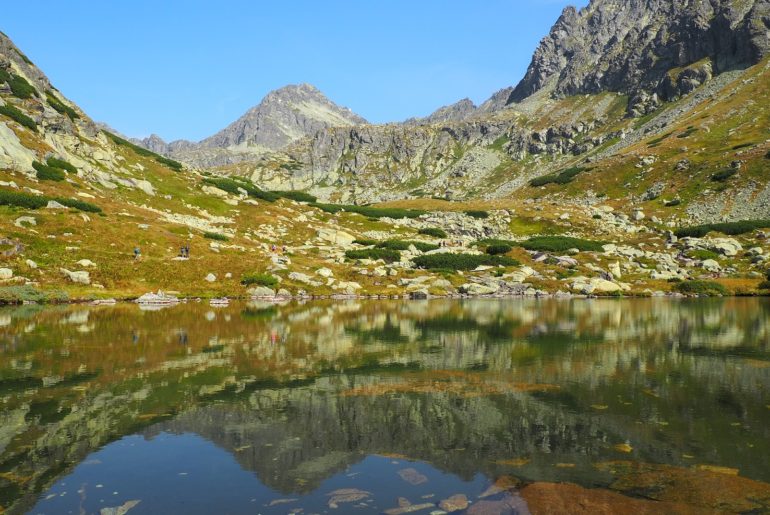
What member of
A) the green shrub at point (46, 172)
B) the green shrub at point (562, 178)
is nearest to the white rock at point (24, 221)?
the green shrub at point (46, 172)

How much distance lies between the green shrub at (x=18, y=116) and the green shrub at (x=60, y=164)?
6649 millimetres

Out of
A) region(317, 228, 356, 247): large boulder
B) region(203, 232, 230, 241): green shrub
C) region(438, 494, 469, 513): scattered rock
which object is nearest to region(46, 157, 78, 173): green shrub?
region(203, 232, 230, 241): green shrub

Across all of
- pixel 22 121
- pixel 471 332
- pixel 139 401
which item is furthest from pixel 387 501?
pixel 22 121

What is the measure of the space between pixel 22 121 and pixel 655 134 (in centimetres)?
16054

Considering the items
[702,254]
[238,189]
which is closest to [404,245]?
[238,189]

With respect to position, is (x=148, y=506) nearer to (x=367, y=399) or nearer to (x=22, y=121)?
(x=367, y=399)

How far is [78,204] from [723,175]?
114 m

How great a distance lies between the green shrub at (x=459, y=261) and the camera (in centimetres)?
6750

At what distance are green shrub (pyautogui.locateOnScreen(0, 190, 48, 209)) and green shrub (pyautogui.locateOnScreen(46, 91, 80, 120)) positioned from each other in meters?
33.4

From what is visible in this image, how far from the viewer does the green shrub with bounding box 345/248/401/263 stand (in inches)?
2643

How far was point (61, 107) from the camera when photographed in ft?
274

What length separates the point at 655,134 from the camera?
158875mm

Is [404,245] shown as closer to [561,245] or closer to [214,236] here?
[561,245]

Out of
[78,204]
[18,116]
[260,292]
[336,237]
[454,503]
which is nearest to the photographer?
[454,503]
